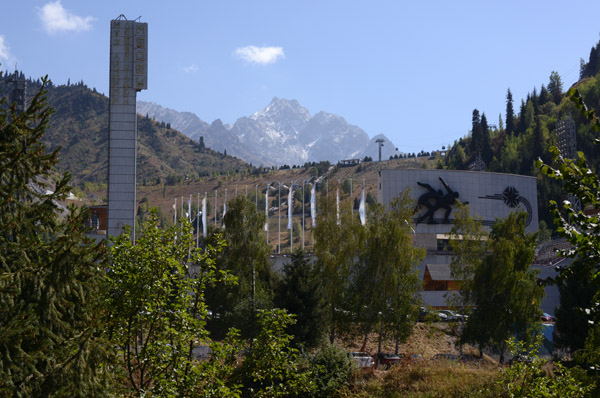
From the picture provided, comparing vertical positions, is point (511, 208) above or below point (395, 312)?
above

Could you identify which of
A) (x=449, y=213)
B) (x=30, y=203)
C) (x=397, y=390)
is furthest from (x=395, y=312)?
(x=449, y=213)

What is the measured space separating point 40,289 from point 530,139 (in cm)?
12306

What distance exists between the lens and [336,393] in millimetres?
25219

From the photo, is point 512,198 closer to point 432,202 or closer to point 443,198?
point 443,198

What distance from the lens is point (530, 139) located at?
410ft

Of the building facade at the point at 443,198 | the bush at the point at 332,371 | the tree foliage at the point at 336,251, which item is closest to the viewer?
the bush at the point at 332,371

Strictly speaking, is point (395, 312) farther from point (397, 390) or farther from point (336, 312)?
point (397, 390)

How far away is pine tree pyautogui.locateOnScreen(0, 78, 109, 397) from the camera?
11.1 m

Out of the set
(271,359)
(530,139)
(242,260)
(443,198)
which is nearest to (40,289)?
(271,359)

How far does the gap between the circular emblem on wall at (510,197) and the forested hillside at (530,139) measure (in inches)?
1282

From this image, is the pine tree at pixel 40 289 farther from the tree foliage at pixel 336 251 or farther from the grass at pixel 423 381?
the tree foliage at pixel 336 251

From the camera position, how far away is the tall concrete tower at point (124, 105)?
4775 cm

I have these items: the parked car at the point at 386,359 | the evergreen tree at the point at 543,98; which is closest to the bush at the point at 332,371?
the parked car at the point at 386,359

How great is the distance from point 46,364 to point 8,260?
2032 millimetres
